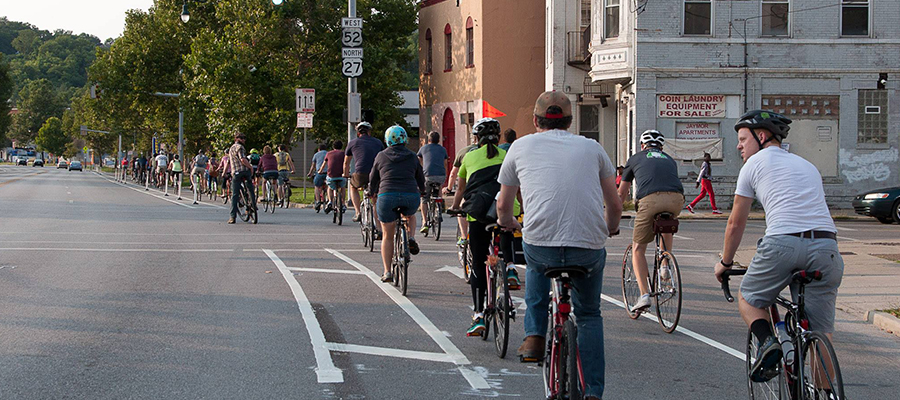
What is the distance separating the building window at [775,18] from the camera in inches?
1099

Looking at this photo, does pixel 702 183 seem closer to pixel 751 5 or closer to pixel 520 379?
pixel 751 5

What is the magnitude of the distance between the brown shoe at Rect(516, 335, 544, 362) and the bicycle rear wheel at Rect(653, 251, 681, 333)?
2647mm

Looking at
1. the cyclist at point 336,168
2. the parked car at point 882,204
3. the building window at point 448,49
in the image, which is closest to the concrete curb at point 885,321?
the cyclist at point 336,168

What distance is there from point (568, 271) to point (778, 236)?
1.12 m

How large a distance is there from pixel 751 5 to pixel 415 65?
6312 centimetres

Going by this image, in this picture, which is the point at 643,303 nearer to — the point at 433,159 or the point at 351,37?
the point at 433,159

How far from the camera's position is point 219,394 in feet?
19.9

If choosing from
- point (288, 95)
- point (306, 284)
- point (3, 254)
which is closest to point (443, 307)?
point (306, 284)

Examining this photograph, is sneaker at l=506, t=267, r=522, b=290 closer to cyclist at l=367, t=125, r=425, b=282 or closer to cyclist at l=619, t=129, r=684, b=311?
cyclist at l=619, t=129, r=684, b=311

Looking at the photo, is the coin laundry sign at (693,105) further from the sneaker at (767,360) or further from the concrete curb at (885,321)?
the sneaker at (767,360)

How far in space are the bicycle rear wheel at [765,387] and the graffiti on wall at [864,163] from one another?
24727 mm

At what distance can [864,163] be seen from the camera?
1107 inches

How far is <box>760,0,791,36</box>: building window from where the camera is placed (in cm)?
2791

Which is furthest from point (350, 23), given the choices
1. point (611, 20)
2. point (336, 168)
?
point (611, 20)
